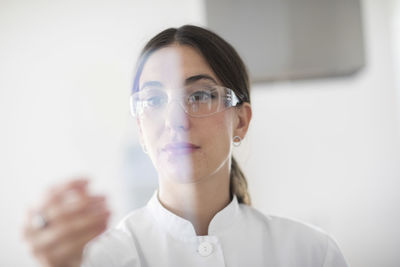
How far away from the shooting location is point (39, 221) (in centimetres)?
37

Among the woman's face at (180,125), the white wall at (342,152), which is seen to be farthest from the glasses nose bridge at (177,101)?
the white wall at (342,152)

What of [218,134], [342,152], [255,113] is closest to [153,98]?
[218,134]

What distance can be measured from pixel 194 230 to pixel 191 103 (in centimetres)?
22

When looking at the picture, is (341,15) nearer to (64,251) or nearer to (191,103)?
(191,103)

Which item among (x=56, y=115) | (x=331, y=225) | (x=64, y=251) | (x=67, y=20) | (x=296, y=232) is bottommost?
(x=331, y=225)

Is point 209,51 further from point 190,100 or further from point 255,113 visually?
point 255,113

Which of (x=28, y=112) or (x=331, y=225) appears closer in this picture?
(x=28, y=112)

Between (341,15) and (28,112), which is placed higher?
(341,15)

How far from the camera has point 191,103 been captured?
0.53 m

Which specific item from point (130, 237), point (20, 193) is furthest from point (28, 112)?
point (130, 237)

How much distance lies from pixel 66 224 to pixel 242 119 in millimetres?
367

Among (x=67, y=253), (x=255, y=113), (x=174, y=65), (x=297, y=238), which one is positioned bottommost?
(x=297, y=238)

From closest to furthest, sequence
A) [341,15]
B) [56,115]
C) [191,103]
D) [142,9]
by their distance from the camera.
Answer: [191,103] → [56,115] → [142,9] → [341,15]

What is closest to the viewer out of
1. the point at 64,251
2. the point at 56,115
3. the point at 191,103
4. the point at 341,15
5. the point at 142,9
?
the point at 64,251
